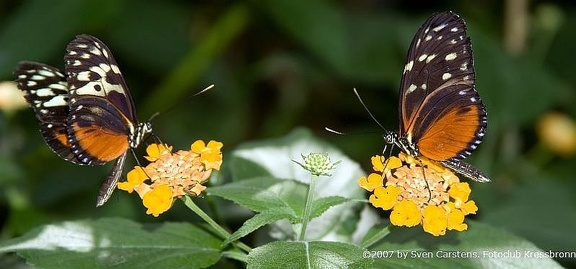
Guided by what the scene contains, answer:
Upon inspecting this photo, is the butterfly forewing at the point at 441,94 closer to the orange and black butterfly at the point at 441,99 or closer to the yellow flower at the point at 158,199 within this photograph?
the orange and black butterfly at the point at 441,99

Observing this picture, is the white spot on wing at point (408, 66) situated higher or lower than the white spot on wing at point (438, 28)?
lower

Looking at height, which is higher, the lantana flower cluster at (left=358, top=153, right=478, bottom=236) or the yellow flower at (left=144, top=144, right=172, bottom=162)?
the yellow flower at (left=144, top=144, right=172, bottom=162)

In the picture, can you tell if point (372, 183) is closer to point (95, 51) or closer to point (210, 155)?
point (210, 155)

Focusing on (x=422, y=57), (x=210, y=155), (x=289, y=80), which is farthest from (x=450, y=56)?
(x=289, y=80)

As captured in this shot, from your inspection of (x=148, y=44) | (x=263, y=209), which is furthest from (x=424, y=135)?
(x=148, y=44)

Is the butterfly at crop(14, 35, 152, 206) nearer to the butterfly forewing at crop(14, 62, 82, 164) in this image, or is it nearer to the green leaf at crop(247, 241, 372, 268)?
the butterfly forewing at crop(14, 62, 82, 164)

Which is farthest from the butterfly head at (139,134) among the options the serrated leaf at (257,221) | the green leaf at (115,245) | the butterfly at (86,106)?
the serrated leaf at (257,221)

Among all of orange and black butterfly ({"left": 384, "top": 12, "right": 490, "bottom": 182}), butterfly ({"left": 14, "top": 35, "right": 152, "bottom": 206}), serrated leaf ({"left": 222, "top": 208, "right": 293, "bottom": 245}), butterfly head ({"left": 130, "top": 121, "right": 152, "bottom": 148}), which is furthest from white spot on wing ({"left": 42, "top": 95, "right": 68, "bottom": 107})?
orange and black butterfly ({"left": 384, "top": 12, "right": 490, "bottom": 182})
